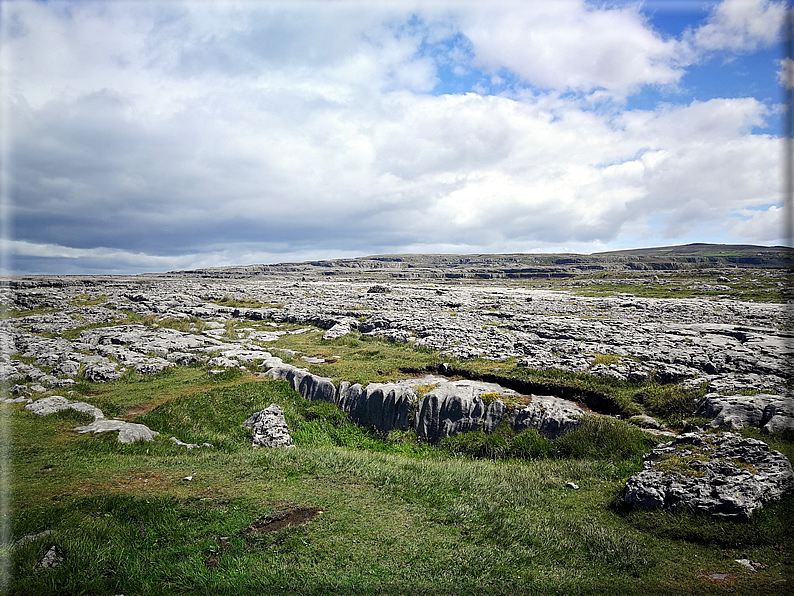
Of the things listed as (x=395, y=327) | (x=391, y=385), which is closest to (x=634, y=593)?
(x=391, y=385)

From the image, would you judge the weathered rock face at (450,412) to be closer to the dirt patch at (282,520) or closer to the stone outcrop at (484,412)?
the stone outcrop at (484,412)

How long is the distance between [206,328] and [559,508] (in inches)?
1798

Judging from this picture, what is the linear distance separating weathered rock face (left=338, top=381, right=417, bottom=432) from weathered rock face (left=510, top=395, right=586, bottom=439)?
5603mm

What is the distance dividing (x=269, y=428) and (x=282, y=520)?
984cm

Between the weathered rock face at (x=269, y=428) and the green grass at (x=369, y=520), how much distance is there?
90 centimetres

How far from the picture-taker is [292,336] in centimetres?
4303

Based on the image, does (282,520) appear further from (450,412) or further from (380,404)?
(380,404)

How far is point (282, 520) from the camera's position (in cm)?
1074

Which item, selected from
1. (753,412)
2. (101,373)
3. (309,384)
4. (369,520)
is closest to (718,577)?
(369,520)

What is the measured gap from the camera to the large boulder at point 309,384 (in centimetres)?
2359

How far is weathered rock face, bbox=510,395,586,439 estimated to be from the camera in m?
16.8

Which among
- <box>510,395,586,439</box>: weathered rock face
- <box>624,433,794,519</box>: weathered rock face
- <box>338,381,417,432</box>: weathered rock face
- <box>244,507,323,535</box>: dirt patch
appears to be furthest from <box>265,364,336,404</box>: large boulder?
<box>624,433,794,519</box>: weathered rock face

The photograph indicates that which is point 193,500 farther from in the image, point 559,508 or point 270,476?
point 559,508

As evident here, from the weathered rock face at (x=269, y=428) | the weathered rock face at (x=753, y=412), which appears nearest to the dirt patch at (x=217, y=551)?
the weathered rock face at (x=269, y=428)
